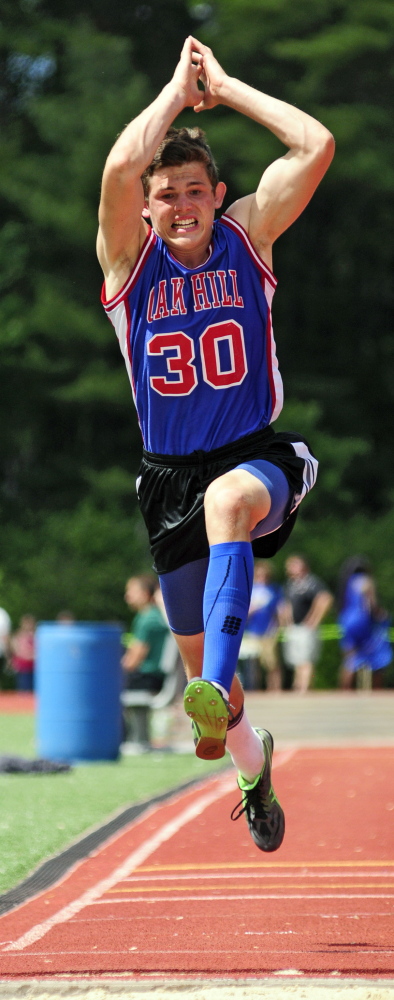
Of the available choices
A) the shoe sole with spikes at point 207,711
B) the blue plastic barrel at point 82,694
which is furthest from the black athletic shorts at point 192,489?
the blue plastic barrel at point 82,694

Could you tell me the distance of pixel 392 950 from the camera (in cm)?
484

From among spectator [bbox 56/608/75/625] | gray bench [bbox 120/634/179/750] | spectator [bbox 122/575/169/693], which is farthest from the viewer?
spectator [bbox 56/608/75/625]

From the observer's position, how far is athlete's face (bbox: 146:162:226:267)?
505 centimetres

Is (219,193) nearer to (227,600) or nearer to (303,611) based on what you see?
(227,600)

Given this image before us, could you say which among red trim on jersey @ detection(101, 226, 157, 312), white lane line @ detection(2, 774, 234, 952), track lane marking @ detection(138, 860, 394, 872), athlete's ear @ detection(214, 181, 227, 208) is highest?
athlete's ear @ detection(214, 181, 227, 208)

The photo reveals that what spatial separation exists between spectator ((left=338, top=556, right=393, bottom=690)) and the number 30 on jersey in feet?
49.1

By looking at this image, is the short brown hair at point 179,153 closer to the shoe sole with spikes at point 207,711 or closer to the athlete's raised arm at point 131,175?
the athlete's raised arm at point 131,175

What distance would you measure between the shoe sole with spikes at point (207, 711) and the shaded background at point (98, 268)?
23678 millimetres

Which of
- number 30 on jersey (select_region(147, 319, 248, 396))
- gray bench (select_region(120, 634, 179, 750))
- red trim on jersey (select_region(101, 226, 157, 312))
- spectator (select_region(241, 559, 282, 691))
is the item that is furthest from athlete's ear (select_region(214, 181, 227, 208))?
spectator (select_region(241, 559, 282, 691))

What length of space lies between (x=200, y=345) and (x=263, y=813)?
1.89 m

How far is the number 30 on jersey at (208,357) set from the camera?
16.3 ft

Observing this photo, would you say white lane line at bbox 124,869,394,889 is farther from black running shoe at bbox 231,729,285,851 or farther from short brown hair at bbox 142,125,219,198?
short brown hair at bbox 142,125,219,198

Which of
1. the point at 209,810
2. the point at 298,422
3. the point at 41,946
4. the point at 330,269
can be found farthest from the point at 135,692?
the point at 330,269

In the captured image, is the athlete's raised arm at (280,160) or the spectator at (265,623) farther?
the spectator at (265,623)
